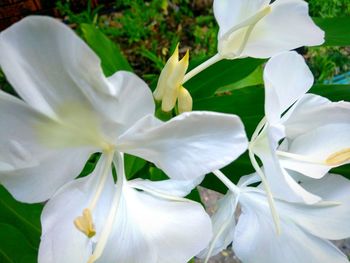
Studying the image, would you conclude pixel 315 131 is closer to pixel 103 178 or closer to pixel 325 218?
pixel 325 218

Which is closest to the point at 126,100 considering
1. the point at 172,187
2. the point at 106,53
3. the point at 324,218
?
the point at 172,187

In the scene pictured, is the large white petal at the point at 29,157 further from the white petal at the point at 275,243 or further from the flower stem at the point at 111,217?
the white petal at the point at 275,243

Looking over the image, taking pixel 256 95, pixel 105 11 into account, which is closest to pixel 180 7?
pixel 105 11

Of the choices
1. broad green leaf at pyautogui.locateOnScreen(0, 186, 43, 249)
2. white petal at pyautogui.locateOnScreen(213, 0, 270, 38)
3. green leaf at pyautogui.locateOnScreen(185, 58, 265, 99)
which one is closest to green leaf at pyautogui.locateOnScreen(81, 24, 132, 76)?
green leaf at pyautogui.locateOnScreen(185, 58, 265, 99)

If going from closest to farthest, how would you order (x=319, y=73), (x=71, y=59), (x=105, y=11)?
1. (x=71, y=59)
2. (x=319, y=73)
3. (x=105, y=11)

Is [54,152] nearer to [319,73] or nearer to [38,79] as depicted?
[38,79]
